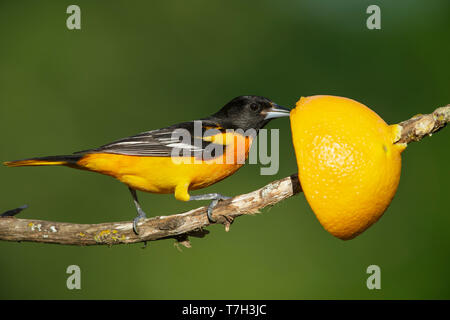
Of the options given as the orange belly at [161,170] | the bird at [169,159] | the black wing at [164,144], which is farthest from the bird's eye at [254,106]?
the orange belly at [161,170]

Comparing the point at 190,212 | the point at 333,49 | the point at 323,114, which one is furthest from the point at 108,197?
the point at 323,114

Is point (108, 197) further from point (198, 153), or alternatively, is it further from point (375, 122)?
point (375, 122)

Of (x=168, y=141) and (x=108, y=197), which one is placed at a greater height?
(x=168, y=141)

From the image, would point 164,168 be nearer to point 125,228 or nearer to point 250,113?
point 125,228

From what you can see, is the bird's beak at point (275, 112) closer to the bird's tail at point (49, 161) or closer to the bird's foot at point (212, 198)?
the bird's foot at point (212, 198)

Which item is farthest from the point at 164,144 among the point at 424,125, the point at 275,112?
the point at 424,125
